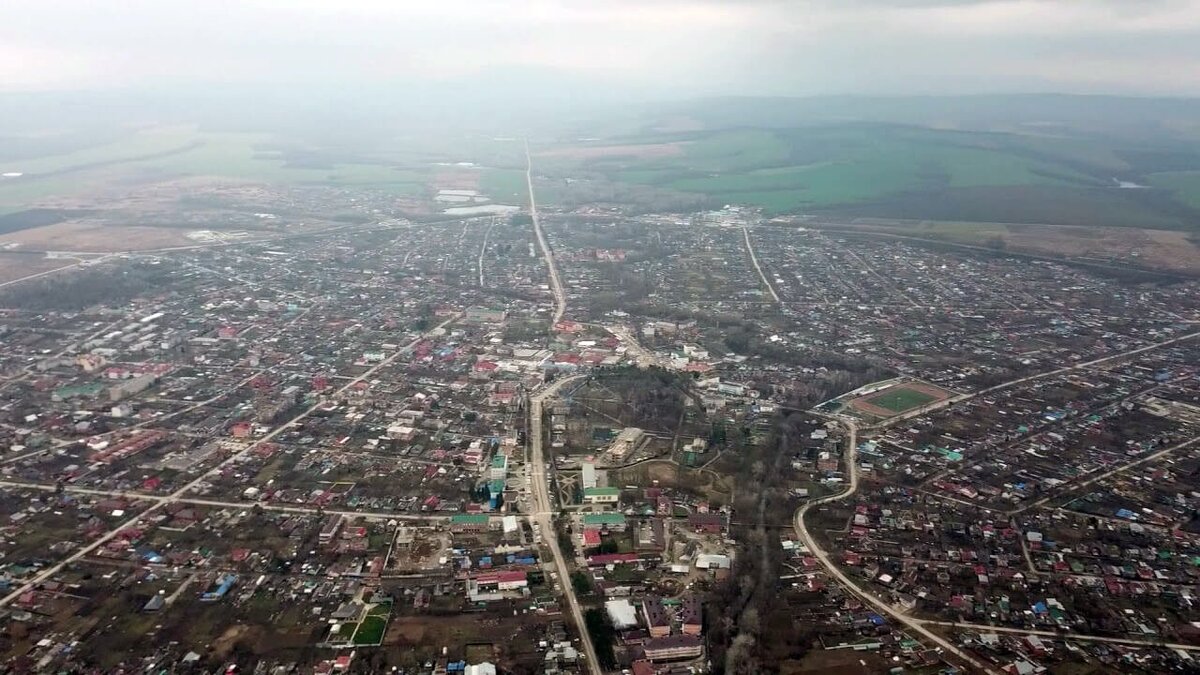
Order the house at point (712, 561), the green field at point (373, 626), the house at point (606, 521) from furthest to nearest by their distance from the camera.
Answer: the house at point (606, 521), the house at point (712, 561), the green field at point (373, 626)

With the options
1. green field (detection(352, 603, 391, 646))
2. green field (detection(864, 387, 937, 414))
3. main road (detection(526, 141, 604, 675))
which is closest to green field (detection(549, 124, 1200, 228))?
green field (detection(864, 387, 937, 414))

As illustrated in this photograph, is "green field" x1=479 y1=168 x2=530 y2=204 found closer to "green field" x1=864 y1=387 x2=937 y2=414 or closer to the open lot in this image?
the open lot

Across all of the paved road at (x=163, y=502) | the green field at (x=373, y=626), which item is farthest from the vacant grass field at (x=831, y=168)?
the green field at (x=373, y=626)

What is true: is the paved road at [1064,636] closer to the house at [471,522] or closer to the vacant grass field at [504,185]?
the house at [471,522]

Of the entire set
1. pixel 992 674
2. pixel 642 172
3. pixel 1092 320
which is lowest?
pixel 992 674

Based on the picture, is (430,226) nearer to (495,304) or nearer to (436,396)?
(495,304)

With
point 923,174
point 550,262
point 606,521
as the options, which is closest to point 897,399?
point 606,521

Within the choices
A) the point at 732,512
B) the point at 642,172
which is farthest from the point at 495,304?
the point at 642,172
